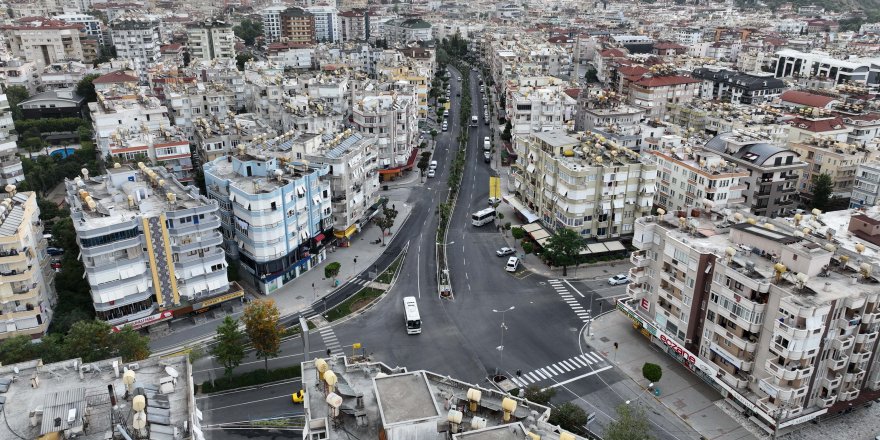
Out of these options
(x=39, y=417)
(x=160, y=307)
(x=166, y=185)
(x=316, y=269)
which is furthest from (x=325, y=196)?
(x=39, y=417)

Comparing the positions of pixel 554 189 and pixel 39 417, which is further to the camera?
pixel 554 189

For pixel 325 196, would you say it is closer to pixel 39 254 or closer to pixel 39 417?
pixel 39 254

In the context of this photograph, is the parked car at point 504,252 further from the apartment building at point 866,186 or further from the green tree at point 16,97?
the green tree at point 16,97

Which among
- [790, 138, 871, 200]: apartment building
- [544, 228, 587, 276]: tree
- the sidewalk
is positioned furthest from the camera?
[790, 138, 871, 200]: apartment building

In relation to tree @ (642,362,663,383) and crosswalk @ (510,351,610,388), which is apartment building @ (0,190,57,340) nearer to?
crosswalk @ (510,351,610,388)

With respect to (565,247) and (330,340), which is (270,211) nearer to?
(330,340)

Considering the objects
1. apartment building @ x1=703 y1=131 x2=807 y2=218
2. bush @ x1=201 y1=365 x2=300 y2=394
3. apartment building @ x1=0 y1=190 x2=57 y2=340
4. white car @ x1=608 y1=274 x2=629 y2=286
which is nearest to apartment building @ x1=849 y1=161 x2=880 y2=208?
apartment building @ x1=703 y1=131 x2=807 y2=218

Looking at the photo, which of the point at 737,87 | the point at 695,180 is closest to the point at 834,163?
the point at 695,180
